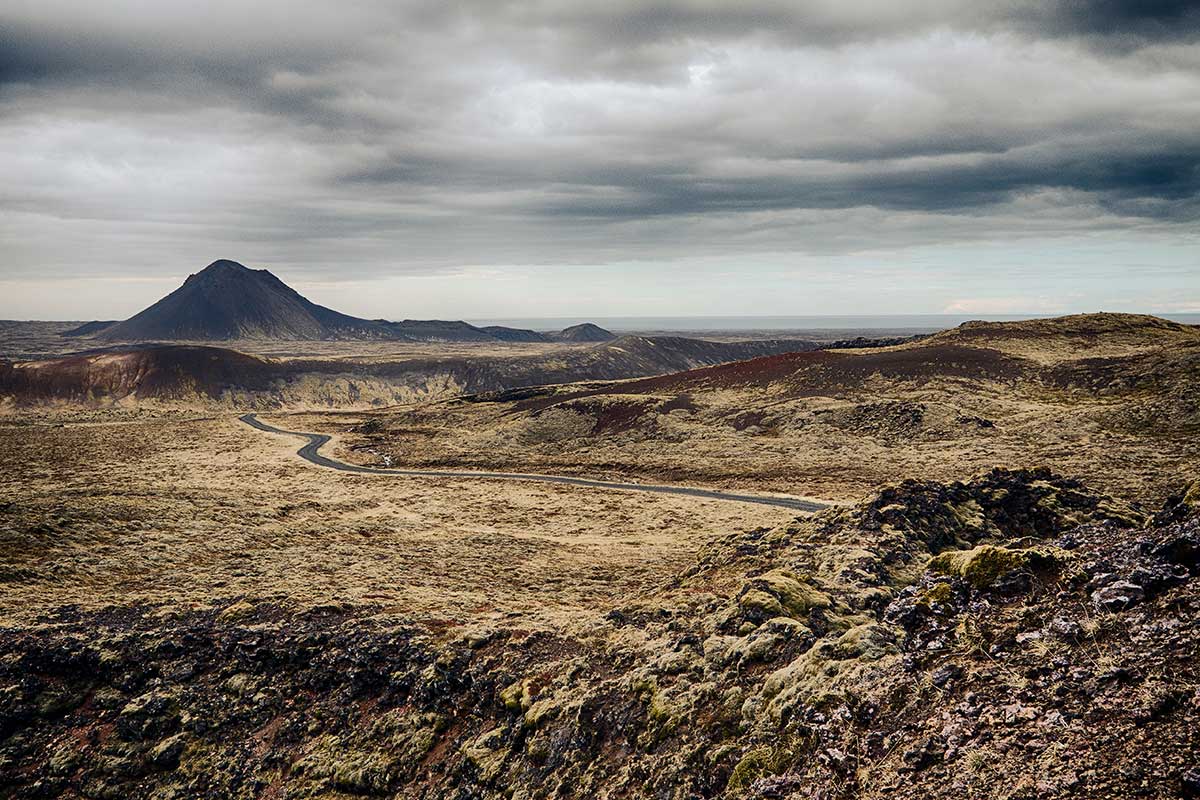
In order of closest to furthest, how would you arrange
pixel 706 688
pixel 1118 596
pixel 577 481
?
pixel 1118 596
pixel 706 688
pixel 577 481

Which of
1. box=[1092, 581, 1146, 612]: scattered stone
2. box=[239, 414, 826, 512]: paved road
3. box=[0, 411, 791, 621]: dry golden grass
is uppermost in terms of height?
box=[1092, 581, 1146, 612]: scattered stone

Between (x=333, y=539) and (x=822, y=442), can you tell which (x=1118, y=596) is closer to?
(x=333, y=539)

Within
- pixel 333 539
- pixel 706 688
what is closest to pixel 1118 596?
pixel 706 688

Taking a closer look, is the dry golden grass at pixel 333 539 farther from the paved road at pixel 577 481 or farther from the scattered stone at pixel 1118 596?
the scattered stone at pixel 1118 596

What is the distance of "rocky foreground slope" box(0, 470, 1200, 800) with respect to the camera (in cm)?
1026

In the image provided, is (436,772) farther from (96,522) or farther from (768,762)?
(96,522)

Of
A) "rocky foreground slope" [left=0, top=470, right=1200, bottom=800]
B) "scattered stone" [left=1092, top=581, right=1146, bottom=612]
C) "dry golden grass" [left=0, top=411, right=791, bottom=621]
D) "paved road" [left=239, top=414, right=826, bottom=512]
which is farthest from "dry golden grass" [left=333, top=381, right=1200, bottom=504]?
"scattered stone" [left=1092, top=581, right=1146, bottom=612]

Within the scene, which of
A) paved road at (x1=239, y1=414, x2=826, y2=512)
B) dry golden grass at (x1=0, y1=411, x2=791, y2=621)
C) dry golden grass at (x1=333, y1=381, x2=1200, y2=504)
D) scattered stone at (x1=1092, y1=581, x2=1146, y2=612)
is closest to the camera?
scattered stone at (x1=1092, y1=581, x2=1146, y2=612)

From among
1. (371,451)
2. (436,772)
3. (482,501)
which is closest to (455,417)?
(371,451)

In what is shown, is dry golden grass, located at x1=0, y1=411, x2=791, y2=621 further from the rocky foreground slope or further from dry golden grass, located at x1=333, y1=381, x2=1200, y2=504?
dry golden grass, located at x1=333, y1=381, x2=1200, y2=504

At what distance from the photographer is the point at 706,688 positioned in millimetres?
15430

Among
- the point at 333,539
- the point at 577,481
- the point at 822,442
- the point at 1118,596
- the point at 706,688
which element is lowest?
the point at 577,481

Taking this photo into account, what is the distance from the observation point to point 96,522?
1497 inches

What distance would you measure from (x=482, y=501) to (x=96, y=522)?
28479mm
